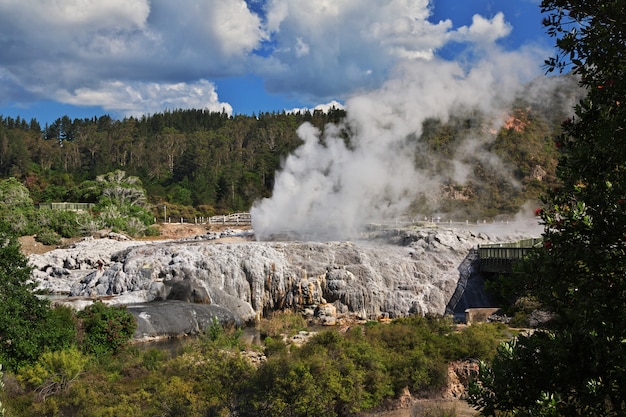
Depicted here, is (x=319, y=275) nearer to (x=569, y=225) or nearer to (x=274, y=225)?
(x=274, y=225)

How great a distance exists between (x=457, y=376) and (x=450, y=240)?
14641 mm

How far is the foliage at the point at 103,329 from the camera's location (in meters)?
18.4

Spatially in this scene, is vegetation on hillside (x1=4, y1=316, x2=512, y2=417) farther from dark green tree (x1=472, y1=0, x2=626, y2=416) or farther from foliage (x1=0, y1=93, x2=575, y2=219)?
foliage (x1=0, y1=93, x2=575, y2=219)

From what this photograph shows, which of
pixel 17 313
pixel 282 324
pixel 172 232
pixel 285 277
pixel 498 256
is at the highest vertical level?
pixel 172 232

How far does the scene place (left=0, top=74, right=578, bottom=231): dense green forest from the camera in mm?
57031

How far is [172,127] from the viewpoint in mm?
128000

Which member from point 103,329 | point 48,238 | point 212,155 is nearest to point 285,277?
point 103,329

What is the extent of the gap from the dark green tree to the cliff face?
67.6 feet

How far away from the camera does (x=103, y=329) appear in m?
19.0

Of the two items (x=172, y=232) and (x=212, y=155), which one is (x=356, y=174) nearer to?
(x=172, y=232)

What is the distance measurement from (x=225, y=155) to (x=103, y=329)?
83.9 m

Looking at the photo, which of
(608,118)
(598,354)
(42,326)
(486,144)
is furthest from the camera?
(486,144)

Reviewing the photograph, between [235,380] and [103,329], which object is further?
[103,329]

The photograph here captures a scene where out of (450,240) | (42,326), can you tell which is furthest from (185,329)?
(450,240)
